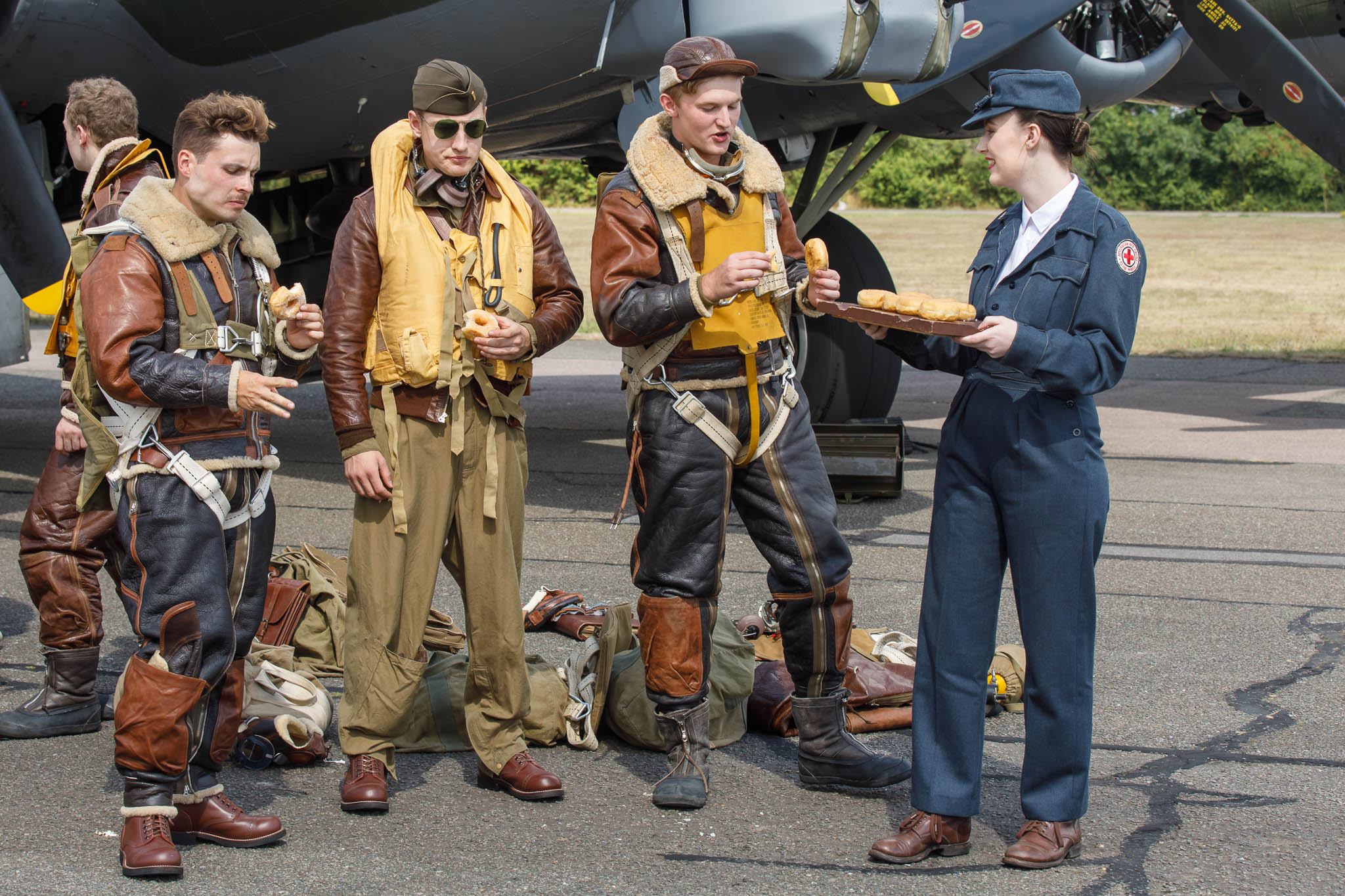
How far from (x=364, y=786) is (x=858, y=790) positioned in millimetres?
1415

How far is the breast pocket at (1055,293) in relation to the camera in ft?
11.0

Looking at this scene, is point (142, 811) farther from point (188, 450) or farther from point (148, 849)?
point (188, 450)

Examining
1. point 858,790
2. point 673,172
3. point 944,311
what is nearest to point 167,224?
point 673,172

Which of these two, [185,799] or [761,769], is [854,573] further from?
[185,799]

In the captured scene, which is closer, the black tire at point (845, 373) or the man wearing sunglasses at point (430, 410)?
the man wearing sunglasses at point (430, 410)

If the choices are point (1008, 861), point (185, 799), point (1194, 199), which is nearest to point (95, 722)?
point (185, 799)

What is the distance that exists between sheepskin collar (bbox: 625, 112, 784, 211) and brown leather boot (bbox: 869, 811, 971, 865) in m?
1.79

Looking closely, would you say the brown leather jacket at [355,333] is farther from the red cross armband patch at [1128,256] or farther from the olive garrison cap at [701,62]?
the red cross armband patch at [1128,256]

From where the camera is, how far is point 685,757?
4.00 metres

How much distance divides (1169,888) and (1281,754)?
1.14m

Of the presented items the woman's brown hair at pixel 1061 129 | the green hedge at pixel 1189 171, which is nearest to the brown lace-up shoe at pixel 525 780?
the woman's brown hair at pixel 1061 129

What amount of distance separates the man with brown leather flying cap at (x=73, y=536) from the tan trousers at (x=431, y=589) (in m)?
1.13

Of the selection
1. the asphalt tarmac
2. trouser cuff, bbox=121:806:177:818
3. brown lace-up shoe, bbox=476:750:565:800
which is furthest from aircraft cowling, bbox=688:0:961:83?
trouser cuff, bbox=121:806:177:818

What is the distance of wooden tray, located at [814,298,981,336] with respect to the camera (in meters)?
3.25
